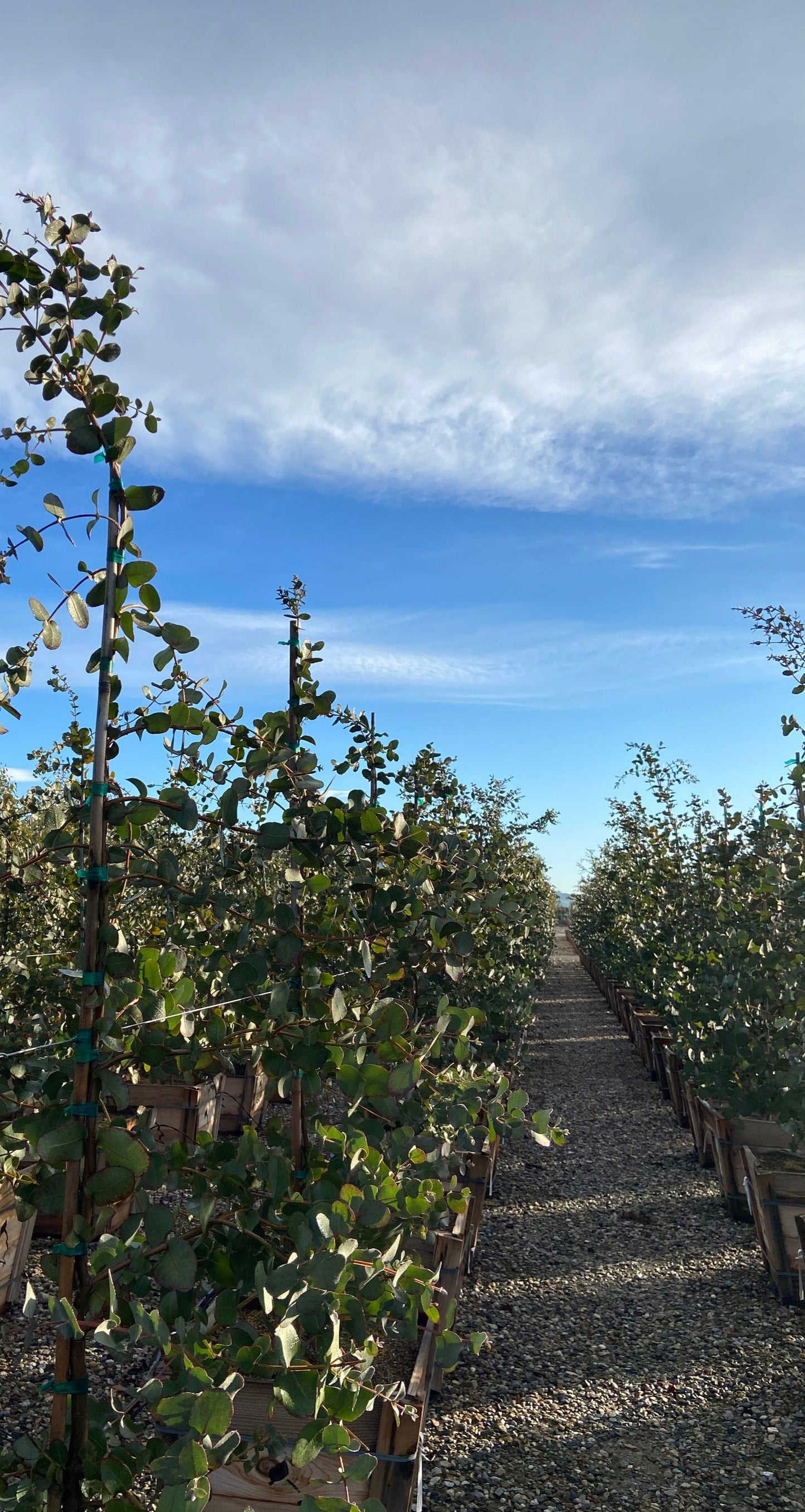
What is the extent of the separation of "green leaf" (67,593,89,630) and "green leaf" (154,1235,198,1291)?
0.98 metres

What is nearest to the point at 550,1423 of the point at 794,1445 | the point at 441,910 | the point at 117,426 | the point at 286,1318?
the point at 794,1445

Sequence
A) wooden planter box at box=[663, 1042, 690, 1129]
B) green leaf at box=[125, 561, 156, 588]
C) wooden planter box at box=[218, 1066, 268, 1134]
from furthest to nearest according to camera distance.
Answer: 1. wooden planter box at box=[663, 1042, 690, 1129]
2. wooden planter box at box=[218, 1066, 268, 1134]
3. green leaf at box=[125, 561, 156, 588]

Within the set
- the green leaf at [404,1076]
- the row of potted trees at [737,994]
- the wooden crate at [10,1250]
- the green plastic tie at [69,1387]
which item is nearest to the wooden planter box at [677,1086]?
the row of potted trees at [737,994]

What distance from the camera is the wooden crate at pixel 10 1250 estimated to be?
12.7 ft

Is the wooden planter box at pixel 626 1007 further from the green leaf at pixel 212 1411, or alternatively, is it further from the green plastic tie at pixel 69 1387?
the green leaf at pixel 212 1411

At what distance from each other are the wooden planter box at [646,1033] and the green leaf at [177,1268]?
30.5 feet

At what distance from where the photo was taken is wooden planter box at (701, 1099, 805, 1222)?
5.58 m

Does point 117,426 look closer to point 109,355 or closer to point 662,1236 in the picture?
point 109,355

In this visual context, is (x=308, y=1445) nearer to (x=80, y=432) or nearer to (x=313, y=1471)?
(x=313, y=1471)

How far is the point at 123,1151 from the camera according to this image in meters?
1.39

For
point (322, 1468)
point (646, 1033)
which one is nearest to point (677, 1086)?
point (646, 1033)

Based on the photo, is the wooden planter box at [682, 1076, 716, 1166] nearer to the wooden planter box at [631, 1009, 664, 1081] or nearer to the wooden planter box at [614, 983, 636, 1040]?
the wooden planter box at [631, 1009, 664, 1081]

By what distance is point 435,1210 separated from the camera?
198 cm

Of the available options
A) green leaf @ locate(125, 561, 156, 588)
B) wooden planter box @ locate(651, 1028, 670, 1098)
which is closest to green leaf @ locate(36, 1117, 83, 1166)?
green leaf @ locate(125, 561, 156, 588)
